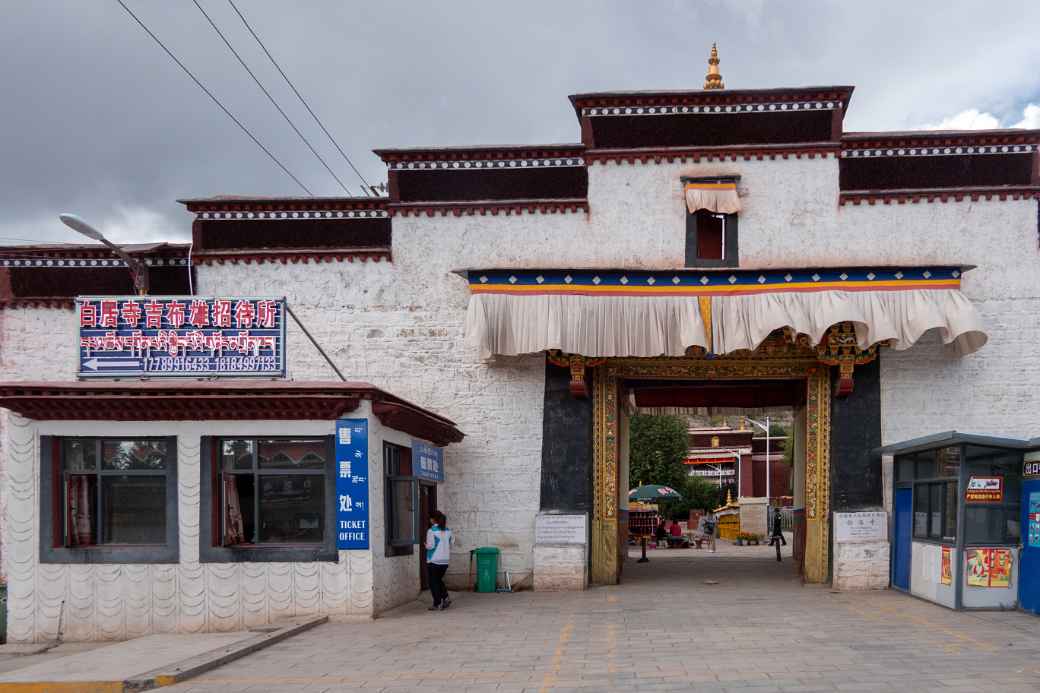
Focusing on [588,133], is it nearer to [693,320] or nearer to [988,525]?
[693,320]

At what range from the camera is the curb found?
9.58 meters

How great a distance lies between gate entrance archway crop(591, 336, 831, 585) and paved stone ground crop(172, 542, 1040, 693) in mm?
1594

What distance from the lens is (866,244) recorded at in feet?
57.9

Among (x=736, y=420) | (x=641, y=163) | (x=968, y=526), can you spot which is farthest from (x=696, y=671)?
(x=736, y=420)

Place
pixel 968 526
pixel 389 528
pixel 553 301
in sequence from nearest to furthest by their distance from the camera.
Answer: pixel 968 526, pixel 389 528, pixel 553 301

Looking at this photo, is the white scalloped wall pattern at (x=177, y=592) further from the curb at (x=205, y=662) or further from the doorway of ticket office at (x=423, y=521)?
the doorway of ticket office at (x=423, y=521)

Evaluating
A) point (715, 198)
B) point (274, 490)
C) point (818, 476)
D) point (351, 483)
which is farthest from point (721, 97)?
point (274, 490)

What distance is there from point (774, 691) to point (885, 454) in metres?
9.42

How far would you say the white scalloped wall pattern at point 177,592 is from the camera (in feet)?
44.4

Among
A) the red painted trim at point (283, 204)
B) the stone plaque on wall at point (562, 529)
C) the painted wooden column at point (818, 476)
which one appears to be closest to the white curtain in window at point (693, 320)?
the painted wooden column at point (818, 476)

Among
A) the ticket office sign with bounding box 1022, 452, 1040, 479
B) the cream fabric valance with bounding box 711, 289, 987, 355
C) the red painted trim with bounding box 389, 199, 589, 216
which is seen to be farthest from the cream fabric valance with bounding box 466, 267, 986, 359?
the ticket office sign with bounding box 1022, 452, 1040, 479

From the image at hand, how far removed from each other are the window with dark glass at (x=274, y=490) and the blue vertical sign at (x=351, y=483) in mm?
351

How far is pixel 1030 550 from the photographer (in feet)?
43.4

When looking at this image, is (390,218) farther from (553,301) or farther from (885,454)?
(885,454)
